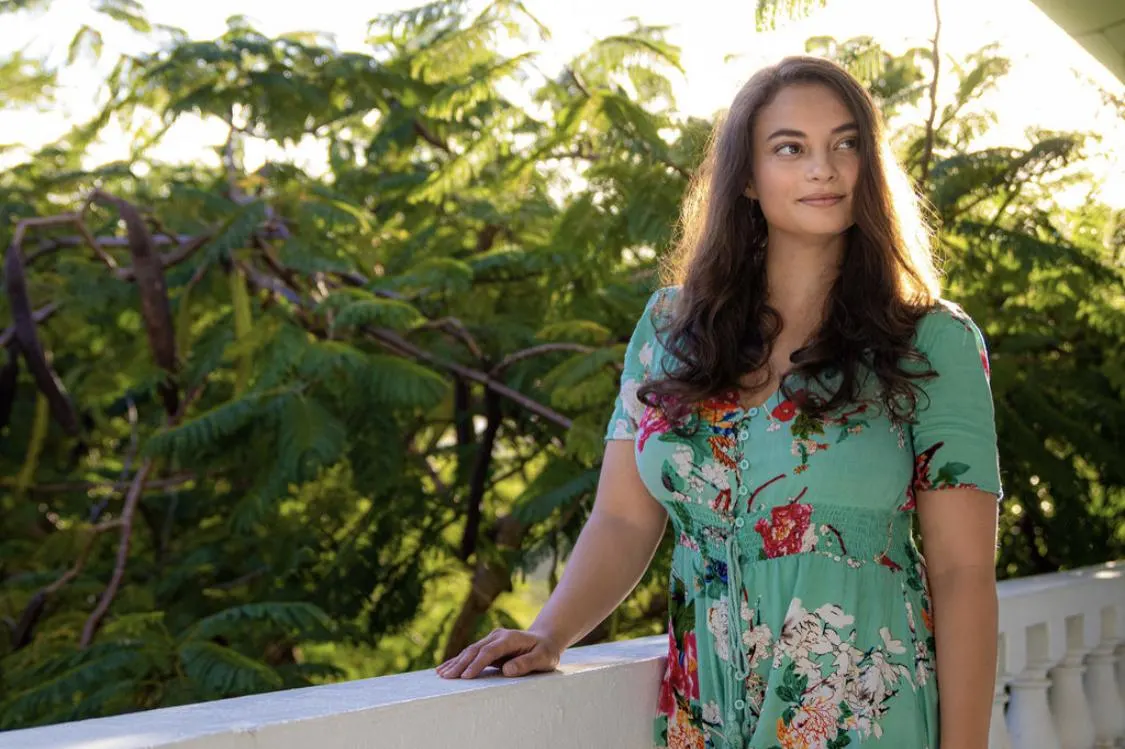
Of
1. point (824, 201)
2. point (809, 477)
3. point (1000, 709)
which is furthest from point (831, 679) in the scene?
point (1000, 709)

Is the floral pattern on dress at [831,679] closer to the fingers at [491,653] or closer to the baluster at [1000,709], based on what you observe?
the fingers at [491,653]

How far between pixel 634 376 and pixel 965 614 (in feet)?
2.21

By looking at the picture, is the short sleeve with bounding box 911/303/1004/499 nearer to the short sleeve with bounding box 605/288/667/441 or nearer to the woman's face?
Answer: the woman's face

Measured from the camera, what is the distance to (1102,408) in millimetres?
5148

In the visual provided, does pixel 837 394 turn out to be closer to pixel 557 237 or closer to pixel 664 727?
pixel 664 727

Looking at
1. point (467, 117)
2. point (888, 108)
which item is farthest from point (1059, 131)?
point (467, 117)

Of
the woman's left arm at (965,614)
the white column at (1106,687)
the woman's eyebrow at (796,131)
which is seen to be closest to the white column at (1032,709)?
the white column at (1106,687)

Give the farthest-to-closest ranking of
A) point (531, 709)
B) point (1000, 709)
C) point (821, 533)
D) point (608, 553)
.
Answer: point (1000, 709) < point (608, 553) < point (821, 533) < point (531, 709)

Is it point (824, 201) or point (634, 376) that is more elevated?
point (824, 201)

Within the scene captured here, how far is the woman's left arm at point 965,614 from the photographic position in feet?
6.83

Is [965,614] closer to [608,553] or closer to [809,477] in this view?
[809,477]

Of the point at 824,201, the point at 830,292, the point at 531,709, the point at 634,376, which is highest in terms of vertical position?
the point at 824,201

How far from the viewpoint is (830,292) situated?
7.68 ft

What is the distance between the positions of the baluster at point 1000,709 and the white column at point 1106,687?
0.46m
